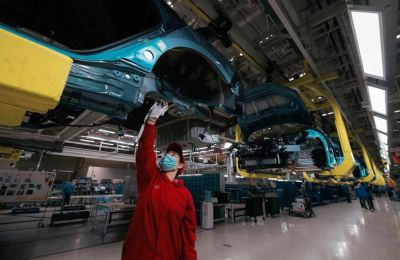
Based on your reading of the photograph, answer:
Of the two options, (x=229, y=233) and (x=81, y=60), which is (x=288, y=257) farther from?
(x=81, y=60)

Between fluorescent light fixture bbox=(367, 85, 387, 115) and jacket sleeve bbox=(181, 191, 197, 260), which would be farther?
fluorescent light fixture bbox=(367, 85, 387, 115)

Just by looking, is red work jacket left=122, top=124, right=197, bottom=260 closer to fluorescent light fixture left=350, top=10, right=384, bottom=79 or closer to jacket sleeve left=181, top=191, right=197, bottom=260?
jacket sleeve left=181, top=191, right=197, bottom=260

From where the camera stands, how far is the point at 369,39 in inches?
87.0

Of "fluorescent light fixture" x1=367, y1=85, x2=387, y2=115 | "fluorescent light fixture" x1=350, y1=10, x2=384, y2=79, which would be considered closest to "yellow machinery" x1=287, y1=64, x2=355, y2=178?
"fluorescent light fixture" x1=367, y1=85, x2=387, y2=115

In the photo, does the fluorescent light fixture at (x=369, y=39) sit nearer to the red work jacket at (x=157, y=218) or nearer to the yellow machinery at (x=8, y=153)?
the red work jacket at (x=157, y=218)

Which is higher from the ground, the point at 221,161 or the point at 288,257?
the point at 221,161

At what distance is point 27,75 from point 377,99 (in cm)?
527

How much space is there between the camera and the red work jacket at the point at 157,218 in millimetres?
1145

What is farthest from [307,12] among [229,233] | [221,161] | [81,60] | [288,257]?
[221,161]

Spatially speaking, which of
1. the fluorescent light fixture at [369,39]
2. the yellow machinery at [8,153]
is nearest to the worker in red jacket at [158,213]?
the fluorescent light fixture at [369,39]

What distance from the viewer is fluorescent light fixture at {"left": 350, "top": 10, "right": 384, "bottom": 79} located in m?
1.94

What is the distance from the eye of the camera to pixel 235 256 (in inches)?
138

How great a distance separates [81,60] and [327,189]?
19.5 m

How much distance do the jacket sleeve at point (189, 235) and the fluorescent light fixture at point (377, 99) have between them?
399 centimetres
